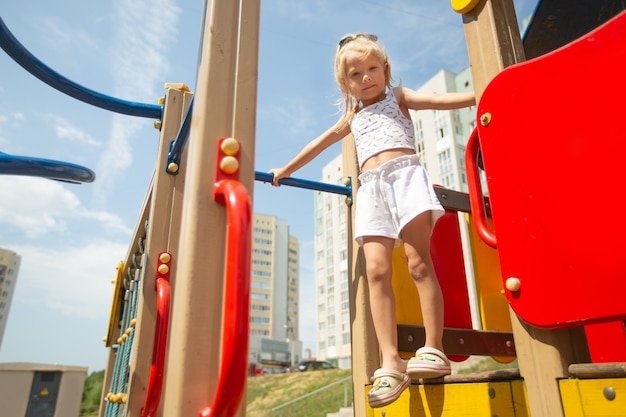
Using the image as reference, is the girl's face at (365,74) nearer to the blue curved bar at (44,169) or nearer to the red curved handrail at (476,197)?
the red curved handrail at (476,197)

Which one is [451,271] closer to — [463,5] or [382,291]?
[382,291]

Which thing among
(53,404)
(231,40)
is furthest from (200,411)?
(53,404)

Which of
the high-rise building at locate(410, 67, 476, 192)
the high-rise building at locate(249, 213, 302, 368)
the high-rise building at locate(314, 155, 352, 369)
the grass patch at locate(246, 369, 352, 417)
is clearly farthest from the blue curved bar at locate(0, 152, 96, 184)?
the high-rise building at locate(249, 213, 302, 368)

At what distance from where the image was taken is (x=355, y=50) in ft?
5.39

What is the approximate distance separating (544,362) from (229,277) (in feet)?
2.54

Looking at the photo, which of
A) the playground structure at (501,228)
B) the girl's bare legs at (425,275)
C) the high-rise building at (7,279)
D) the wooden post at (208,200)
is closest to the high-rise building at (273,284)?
the high-rise building at (7,279)

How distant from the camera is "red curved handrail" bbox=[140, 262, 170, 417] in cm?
152

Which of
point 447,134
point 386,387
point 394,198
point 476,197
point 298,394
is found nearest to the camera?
point 386,387

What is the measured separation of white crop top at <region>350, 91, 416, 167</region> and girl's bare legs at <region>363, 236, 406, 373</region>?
0.35 meters

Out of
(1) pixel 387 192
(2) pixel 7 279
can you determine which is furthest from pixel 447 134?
(2) pixel 7 279

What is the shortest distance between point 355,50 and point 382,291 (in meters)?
0.88

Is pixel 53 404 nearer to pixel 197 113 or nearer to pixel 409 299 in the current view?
pixel 409 299

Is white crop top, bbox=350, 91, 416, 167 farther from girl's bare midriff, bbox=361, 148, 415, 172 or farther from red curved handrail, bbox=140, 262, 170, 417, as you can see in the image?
red curved handrail, bbox=140, 262, 170, 417

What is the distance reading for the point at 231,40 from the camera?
34.1 inches
